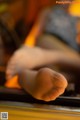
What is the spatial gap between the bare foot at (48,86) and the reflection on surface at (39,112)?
24 millimetres

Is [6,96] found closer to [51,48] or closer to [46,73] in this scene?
[46,73]

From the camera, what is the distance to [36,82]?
0.68 meters

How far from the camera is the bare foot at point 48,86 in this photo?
635mm

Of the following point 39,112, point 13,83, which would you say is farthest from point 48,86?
point 13,83

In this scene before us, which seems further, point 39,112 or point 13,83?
point 13,83

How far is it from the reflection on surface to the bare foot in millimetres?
24

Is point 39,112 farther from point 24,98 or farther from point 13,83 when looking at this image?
point 13,83

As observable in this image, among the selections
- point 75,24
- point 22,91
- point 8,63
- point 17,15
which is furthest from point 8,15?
point 22,91

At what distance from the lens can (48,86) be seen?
2.10ft

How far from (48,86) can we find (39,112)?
6 cm

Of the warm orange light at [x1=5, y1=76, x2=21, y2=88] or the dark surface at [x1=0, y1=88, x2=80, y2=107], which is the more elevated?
the warm orange light at [x1=5, y1=76, x2=21, y2=88]

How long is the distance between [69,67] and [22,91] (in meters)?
0.39

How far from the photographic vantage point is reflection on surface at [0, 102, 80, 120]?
637 millimetres

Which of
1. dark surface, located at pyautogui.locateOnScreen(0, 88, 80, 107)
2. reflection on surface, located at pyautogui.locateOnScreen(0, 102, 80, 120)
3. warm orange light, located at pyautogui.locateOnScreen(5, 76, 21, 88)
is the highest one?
warm orange light, located at pyautogui.locateOnScreen(5, 76, 21, 88)
